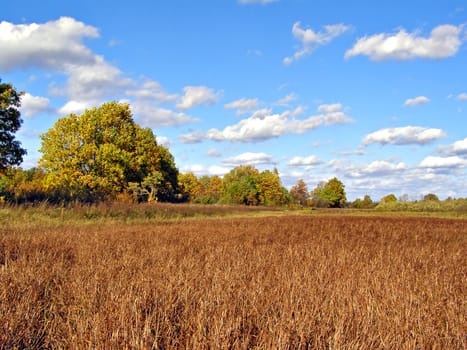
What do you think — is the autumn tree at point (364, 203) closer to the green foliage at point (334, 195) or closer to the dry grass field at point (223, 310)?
the green foliage at point (334, 195)

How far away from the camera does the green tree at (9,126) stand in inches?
1030

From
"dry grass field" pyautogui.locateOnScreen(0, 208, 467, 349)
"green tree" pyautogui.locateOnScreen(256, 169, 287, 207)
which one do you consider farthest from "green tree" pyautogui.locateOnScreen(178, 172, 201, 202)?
"dry grass field" pyautogui.locateOnScreen(0, 208, 467, 349)

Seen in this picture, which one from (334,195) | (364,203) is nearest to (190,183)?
(334,195)

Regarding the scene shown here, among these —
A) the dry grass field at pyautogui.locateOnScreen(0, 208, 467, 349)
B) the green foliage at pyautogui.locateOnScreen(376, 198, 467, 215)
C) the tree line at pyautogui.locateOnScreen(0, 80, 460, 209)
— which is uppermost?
the tree line at pyautogui.locateOnScreen(0, 80, 460, 209)

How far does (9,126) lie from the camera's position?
26703 millimetres

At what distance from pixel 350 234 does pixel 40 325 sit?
30.1 feet

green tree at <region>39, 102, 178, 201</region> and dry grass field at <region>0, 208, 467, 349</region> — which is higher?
green tree at <region>39, 102, 178, 201</region>

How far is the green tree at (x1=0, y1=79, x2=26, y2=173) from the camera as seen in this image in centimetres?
2615

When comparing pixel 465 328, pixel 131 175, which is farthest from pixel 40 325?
pixel 131 175

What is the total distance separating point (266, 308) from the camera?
283cm

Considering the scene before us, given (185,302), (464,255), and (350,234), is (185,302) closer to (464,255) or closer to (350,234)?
(464,255)

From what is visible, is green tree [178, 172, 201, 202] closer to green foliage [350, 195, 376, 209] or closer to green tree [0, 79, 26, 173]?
green foliage [350, 195, 376, 209]

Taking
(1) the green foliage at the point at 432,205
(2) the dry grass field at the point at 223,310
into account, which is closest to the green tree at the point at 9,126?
(2) the dry grass field at the point at 223,310

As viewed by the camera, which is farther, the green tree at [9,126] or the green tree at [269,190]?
the green tree at [269,190]
